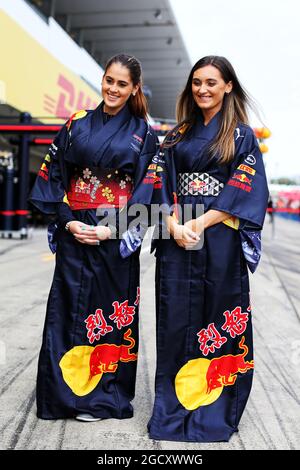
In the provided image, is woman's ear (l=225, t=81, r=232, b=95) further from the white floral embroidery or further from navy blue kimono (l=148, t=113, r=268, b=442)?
the white floral embroidery

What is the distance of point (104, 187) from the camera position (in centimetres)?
229

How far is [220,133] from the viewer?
2.14 m

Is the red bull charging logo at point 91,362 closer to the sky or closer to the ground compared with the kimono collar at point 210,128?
closer to the ground

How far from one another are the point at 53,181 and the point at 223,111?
88cm

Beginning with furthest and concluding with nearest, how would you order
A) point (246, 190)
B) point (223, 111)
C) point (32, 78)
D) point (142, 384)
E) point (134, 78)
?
point (32, 78) → point (142, 384) → point (134, 78) → point (223, 111) → point (246, 190)

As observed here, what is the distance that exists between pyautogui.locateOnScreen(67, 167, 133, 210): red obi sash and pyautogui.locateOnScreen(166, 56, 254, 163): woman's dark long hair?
A: 283mm

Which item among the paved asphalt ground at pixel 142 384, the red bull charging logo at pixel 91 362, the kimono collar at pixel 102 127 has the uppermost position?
the kimono collar at pixel 102 127

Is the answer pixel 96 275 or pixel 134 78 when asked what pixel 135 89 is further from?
pixel 96 275

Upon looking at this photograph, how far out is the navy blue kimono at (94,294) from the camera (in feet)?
7.38

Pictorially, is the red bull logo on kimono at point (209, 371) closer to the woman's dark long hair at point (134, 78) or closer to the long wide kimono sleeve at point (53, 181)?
the long wide kimono sleeve at point (53, 181)

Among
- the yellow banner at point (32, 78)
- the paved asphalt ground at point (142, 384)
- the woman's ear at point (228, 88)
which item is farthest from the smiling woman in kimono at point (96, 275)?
the yellow banner at point (32, 78)

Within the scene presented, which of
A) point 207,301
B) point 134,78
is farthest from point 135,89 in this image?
point 207,301

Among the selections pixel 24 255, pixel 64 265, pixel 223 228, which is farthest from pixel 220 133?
pixel 24 255

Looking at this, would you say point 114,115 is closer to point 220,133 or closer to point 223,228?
point 220,133
